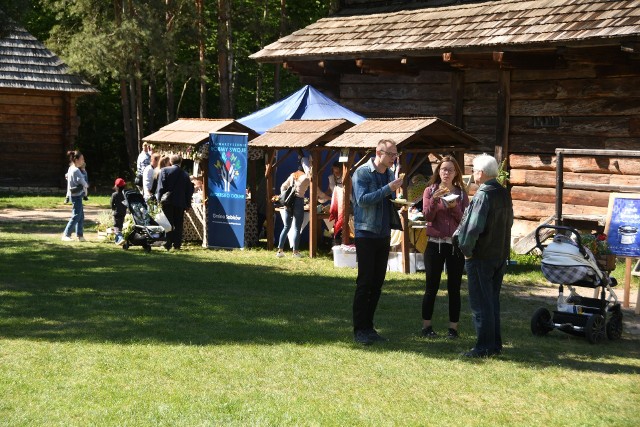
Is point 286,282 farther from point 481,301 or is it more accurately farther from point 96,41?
point 96,41

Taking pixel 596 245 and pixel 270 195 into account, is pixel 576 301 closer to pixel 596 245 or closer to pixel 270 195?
pixel 596 245

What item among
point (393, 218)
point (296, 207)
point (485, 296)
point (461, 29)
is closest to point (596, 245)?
point (393, 218)

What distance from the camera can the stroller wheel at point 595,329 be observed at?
10969mm

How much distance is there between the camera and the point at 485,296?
9883 mm

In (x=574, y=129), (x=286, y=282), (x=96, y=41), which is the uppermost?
(x=96, y=41)

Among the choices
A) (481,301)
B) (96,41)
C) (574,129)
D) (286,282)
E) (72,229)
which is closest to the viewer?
(481,301)

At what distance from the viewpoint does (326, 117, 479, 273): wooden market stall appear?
1624cm

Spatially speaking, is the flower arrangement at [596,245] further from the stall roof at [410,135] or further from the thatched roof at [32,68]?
the thatched roof at [32,68]

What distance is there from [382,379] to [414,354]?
3.88 ft

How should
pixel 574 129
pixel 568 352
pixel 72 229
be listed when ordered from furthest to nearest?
pixel 72 229 < pixel 574 129 < pixel 568 352

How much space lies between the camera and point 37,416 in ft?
25.0

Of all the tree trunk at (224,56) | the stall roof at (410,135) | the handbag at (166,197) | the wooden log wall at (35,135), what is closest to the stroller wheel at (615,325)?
the stall roof at (410,135)

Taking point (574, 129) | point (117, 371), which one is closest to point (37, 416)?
point (117, 371)

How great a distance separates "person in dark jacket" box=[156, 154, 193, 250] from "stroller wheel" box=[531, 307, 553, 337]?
8965 mm
